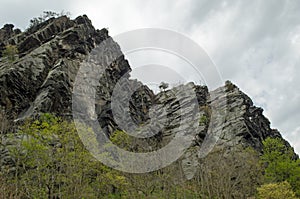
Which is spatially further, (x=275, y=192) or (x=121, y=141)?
(x=121, y=141)

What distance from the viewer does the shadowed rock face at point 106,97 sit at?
139ft

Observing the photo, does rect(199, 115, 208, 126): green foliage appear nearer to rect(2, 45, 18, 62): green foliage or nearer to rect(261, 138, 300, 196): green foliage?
rect(261, 138, 300, 196): green foliage

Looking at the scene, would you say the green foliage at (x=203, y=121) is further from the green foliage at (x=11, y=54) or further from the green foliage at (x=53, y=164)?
the green foliage at (x=11, y=54)

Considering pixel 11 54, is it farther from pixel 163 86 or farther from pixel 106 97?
pixel 163 86

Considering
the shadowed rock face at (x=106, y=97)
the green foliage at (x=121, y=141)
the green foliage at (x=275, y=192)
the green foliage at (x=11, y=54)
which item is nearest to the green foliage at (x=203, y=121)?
the shadowed rock face at (x=106, y=97)

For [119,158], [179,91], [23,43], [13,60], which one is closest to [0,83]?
[13,60]

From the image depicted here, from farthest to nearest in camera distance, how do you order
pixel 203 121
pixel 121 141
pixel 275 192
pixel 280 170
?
pixel 203 121
pixel 280 170
pixel 121 141
pixel 275 192

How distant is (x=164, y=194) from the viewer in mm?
26312

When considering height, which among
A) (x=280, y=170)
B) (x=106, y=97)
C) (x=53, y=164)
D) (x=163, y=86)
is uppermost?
(x=163, y=86)

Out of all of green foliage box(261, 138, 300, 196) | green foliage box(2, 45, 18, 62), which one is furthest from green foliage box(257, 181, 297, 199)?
green foliage box(2, 45, 18, 62)

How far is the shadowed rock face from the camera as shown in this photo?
1670 inches

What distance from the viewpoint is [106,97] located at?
5253 cm

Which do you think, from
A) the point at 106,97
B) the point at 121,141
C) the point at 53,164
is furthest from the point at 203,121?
the point at 53,164

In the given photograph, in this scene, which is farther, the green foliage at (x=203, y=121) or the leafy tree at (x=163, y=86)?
the leafy tree at (x=163, y=86)
